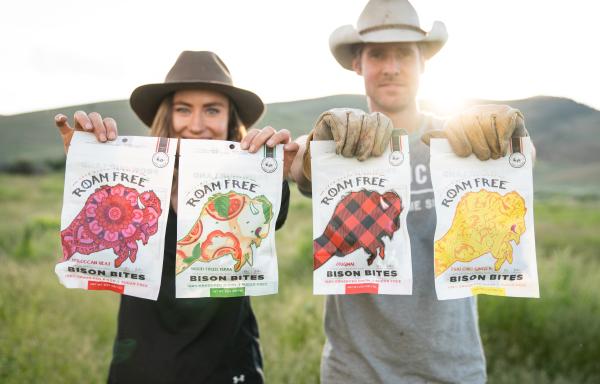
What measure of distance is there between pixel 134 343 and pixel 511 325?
414cm

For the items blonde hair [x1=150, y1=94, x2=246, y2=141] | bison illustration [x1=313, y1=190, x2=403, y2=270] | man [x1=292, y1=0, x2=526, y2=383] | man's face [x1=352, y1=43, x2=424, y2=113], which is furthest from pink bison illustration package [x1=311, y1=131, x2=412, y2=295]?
blonde hair [x1=150, y1=94, x2=246, y2=141]

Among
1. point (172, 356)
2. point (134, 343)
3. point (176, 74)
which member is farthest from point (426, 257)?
point (176, 74)

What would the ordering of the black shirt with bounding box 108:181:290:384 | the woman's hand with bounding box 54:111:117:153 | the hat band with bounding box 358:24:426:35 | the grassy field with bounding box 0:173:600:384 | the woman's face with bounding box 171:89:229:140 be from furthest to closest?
the grassy field with bounding box 0:173:600:384 → the hat band with bounding box 358:24:426:35 → the woman's face with bounding box 171:89:229:140 → the black shirt with bounding box 108:181:290:384 → the woman's hand with bounding box 54:111:117:153

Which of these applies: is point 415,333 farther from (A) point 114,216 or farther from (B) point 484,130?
(A) point 114,216

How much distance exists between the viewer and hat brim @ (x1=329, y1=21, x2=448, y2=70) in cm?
269

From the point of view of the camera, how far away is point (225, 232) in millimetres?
2211

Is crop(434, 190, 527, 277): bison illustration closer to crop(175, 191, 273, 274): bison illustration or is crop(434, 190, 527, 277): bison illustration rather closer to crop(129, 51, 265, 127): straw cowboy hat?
crop(175, 191, 273, 274): bison illustration

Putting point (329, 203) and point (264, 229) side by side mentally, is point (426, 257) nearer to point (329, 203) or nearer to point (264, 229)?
point (329, 203)

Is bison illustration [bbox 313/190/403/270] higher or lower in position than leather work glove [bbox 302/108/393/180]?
lower

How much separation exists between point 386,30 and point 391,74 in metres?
0.29

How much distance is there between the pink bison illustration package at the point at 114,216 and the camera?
216cm

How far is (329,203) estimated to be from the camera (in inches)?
85.4

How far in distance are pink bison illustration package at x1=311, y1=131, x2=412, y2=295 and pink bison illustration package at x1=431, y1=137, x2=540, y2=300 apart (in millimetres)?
184

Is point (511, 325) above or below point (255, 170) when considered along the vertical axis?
below
